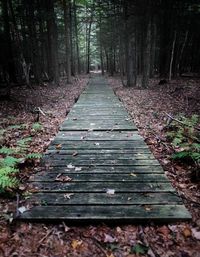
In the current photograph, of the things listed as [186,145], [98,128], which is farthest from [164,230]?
[98,128]

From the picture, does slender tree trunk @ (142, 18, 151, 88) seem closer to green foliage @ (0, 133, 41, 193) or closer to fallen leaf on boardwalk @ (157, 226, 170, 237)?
green foliage @ (0, 133, 41, 193)

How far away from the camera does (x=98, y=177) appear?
4.83 m

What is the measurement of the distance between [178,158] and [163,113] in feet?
16.9

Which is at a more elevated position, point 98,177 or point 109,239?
point 98,177

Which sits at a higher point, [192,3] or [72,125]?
[192,3]

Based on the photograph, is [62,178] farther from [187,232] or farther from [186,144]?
[186,144]

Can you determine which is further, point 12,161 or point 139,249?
point 12,161

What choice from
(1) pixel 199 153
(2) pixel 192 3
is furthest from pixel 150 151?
(2) pixel 192 3

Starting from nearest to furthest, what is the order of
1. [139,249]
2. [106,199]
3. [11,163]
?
[139,249]
[106,199]
[11,163]

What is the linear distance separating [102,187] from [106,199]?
39 cm

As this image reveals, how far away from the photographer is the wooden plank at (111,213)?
3.62 metres

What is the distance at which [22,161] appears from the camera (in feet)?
17.5

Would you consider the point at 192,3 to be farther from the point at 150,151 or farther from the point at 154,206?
the point at 154,206

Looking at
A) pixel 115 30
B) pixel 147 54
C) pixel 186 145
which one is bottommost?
pixel 186 145
